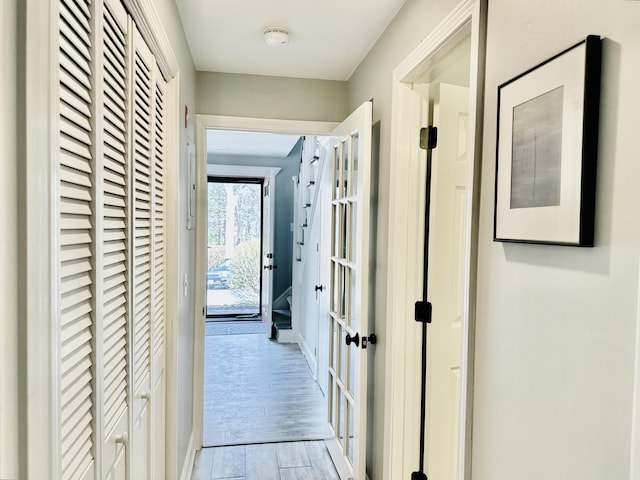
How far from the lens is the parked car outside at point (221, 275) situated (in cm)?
702

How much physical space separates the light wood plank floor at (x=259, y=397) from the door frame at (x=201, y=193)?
364mm

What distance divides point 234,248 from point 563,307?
6381mm

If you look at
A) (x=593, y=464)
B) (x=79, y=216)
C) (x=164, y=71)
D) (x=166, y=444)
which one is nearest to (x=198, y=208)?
(x=164, y=71)

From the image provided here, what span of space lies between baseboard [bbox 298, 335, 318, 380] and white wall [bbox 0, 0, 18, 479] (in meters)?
3.66

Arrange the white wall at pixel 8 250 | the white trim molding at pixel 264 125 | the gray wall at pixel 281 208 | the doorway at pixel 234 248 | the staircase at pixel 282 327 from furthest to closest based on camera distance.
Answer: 1. the doorway at pixel 234 248
2. the gray wall at pixel 281 208
3. the staircase at pixel 282 327
4. the white trim molding at pixel 264 125
5. the white wall at pixel 8 250

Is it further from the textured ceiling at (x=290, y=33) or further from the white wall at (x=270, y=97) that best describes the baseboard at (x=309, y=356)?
the textured ceiling at (x=290, y=33)

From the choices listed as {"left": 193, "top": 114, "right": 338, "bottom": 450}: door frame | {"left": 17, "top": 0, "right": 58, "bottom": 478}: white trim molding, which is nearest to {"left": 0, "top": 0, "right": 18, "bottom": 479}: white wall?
{"left": 17, "top": 0, "right": 58, "bottom": 478}: white trim molding

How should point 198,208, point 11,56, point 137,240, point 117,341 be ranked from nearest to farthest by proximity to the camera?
point 11,56
point 117,341
point 137,240
point 198,208

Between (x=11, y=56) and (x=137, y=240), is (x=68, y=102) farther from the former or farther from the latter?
(x=137, y=240)

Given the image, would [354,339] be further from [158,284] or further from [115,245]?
[115,245]

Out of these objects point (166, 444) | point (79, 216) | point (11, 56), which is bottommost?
point (166, 444)

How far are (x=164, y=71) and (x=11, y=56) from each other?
1.31 meters

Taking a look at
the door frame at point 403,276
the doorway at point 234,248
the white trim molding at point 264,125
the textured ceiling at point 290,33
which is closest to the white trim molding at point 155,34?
the textured ceiling at point 290,33

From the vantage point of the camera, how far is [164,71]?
1794 mm
